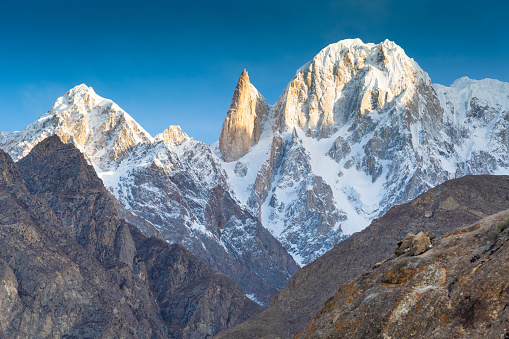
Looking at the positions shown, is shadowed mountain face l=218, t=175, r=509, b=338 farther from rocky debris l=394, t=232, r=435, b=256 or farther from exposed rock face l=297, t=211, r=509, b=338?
exposed rock face l=297, t=211, r=509, b=338

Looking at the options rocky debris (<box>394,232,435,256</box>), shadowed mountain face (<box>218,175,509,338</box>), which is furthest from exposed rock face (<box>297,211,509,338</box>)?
shadowed mountain face (<box>218,175,509,338</box>)

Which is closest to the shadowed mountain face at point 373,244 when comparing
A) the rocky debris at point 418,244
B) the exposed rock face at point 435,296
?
the rocky debris at point 418,244

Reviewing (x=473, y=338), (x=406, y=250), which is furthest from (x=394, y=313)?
(x=406, y=250)

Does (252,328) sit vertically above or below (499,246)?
above

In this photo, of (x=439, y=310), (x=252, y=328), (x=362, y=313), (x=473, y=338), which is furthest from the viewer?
(x=252, y=328)

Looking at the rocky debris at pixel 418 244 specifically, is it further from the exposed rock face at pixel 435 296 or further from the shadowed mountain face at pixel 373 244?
the shadowed mountain face at pixel 373 244

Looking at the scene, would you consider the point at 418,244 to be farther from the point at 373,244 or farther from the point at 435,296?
the point at 373,244

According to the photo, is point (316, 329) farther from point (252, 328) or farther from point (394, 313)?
point (252, 328)

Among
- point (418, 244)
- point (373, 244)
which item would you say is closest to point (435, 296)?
point (418, 244)
